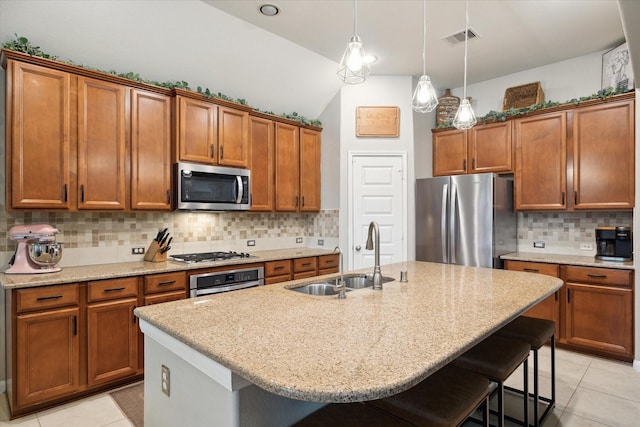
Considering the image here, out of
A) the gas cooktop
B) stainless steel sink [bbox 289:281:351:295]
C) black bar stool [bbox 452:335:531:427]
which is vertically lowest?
black bar stool [bbox 452:335:531:427]

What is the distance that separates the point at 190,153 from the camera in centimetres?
338

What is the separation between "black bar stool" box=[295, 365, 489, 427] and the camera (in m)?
1.24

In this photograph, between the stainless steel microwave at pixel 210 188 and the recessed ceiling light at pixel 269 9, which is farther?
the stainless steel microwave at pixel 210 188

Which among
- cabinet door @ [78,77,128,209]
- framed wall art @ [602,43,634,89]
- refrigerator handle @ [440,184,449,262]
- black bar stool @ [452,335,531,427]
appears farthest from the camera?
refrigerator handle @ [440,184,449,262]

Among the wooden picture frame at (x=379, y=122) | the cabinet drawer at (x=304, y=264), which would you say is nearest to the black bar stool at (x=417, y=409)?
the cabinet drawer at (x=304, y=264)

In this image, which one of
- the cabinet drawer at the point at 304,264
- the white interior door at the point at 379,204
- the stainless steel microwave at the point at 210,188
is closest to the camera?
the stainless steel microwave at the point at 210,188

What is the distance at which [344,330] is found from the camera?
4.35 feet

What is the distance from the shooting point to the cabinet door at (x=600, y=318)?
3.18 metres

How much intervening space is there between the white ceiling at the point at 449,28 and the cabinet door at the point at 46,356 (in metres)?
2.69

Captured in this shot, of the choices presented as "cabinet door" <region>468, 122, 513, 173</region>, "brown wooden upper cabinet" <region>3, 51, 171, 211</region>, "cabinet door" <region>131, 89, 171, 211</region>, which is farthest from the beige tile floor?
"cabinet door" <region>468, 122, 513, 173</region>

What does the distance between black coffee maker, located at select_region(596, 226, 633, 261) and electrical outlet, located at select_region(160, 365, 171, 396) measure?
154 inches

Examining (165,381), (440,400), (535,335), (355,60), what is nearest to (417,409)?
(440,400)

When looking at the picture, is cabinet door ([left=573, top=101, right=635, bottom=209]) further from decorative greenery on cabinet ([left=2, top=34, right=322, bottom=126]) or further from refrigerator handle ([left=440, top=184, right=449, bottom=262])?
decorative greenery on cabinet ([left=2, top=34, right=322, bottom=126])

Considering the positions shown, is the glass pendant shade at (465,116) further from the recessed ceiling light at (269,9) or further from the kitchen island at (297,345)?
the recessed ceiling light at (269,9)
